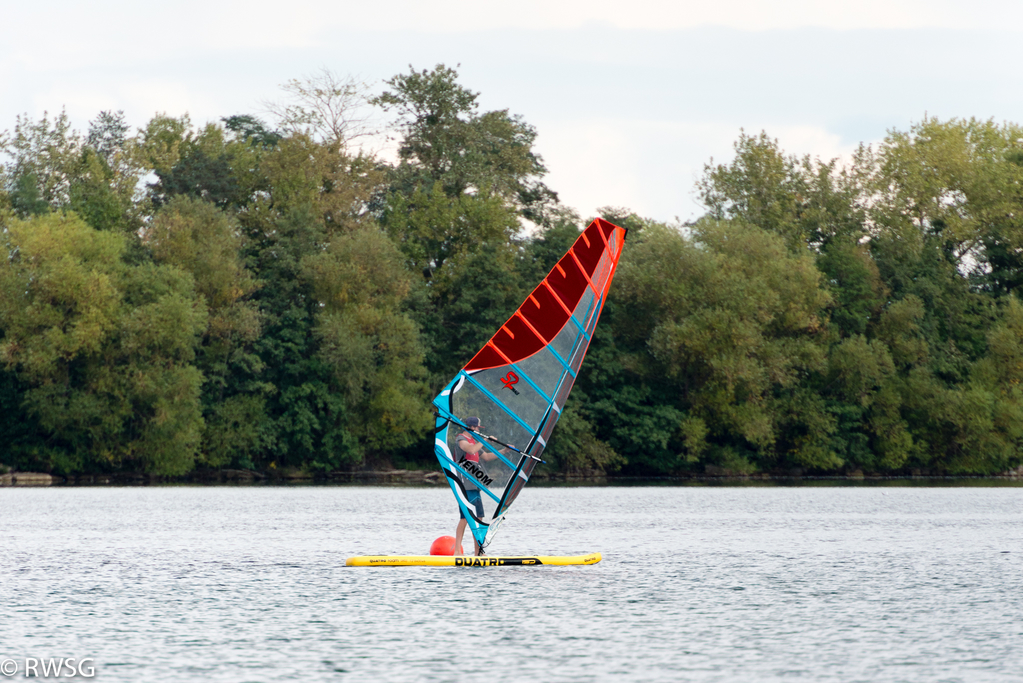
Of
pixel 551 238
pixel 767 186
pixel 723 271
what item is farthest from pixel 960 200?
pixel 551 238

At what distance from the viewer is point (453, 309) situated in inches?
2402

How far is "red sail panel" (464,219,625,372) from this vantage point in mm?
18562

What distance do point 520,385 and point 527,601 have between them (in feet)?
14.7

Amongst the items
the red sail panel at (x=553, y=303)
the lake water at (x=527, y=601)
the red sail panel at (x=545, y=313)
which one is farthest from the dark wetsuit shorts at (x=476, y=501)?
the red sail panel at (x=545, y=313)

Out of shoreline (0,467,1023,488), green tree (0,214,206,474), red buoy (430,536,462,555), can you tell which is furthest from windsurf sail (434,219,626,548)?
green tree (0,214,206,474)

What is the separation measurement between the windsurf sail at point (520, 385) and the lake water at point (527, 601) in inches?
50.0

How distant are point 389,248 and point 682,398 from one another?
15.3m

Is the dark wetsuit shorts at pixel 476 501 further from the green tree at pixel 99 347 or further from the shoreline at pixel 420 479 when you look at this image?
the green tree at pixel 99 347

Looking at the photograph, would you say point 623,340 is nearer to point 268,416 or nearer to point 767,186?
point 767,186

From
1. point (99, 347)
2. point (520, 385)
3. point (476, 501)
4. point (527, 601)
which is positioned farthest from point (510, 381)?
point (99, 347)

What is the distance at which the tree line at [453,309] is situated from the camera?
53.9 metres

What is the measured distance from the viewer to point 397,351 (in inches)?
2298

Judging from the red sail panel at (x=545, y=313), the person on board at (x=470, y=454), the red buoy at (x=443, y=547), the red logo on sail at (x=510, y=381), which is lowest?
the red buoy at (x=443, y=547)

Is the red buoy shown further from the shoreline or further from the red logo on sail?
the shoreline
